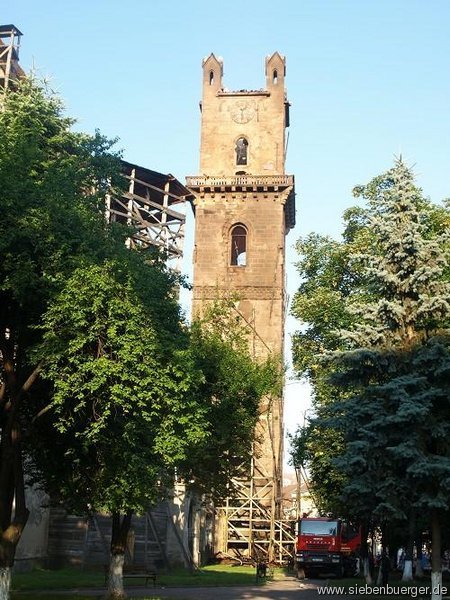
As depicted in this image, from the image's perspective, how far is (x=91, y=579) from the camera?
97.9 ft

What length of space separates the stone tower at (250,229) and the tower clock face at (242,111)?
61 millimetres

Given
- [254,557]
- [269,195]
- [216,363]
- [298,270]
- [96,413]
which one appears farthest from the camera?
[269,195]

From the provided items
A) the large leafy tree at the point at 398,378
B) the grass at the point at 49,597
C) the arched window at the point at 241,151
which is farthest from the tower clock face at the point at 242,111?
the grass at the point at 49,597

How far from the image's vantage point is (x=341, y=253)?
36188mm

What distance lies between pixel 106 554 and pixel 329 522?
947cm

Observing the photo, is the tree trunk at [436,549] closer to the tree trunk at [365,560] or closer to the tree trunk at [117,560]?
the tree trunk at [117,560]

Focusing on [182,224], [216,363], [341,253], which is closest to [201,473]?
[216,363]

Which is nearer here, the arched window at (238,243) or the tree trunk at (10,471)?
the tree trunk at (10,471)

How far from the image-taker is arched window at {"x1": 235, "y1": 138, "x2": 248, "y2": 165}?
49250 millimetres

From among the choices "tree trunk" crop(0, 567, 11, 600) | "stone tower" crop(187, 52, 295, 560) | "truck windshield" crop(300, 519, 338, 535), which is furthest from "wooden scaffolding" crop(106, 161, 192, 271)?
"tree trunk" crop(0, 567, 11, 600)

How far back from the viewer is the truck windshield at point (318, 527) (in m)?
34.4

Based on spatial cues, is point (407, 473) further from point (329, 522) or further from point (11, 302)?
point (329, 522)

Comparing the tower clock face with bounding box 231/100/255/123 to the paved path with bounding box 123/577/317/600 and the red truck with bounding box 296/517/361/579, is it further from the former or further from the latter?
the paved path with bounding box 123/577/317/600

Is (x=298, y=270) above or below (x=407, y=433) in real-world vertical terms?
above
